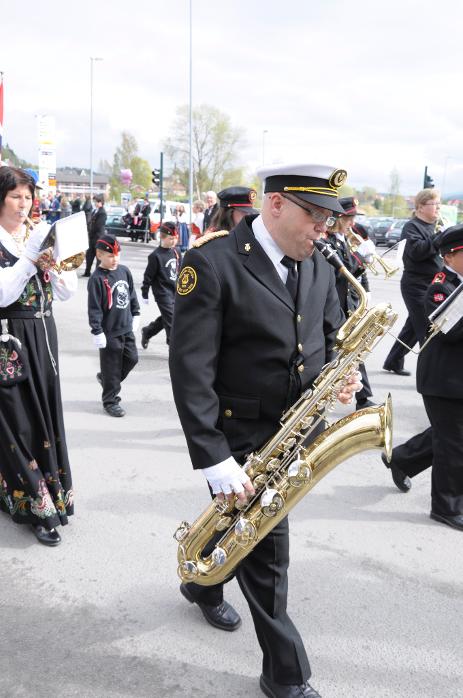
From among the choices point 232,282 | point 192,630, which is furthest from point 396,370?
point 232,282

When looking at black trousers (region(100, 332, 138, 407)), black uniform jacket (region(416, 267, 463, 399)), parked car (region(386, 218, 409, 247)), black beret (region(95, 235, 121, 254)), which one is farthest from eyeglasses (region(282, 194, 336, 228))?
parked car (region(386, 218, 409, 247))

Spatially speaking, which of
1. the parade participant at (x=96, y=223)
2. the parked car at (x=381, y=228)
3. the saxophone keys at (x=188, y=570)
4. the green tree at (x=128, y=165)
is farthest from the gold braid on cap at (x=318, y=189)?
the green tree at (x=128, y=165)

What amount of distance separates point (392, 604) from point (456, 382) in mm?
1373

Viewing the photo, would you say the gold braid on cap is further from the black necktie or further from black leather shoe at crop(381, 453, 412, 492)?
black leather shoe at crop(381, 453, 412, 492)

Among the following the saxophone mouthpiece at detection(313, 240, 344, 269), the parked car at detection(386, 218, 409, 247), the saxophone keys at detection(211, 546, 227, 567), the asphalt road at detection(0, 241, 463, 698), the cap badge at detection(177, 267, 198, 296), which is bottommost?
the asphalt road at detection(0, 241, 463, 698)

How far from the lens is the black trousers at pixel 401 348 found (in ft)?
25.0

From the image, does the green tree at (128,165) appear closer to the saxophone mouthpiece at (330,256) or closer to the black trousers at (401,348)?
the black trousers at (401,348)

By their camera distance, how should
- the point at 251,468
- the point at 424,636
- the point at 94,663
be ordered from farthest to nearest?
the point at 424,636 → the point at 94,663 → the point at 251,468

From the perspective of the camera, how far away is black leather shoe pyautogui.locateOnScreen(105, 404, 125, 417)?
6020mm

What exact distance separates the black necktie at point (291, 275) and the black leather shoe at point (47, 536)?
2257 millimetres

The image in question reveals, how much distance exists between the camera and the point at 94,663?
2762 mm

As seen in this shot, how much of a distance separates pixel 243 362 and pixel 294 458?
0.47 meters

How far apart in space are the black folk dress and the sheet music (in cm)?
226

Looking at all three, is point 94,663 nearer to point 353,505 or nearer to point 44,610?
point 44,610
